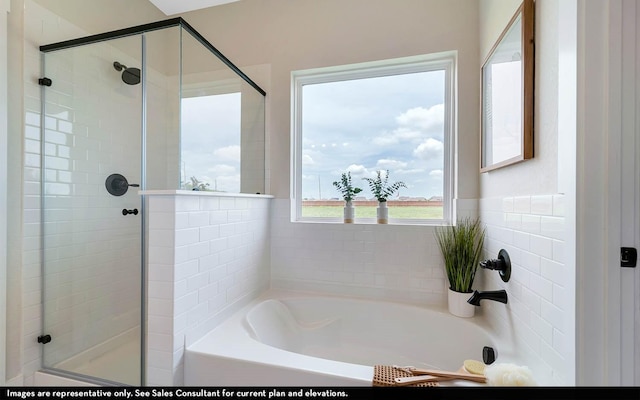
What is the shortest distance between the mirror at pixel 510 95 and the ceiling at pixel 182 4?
1.96m

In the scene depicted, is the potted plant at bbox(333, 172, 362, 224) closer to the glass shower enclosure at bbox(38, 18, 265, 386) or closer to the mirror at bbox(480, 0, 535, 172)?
the glass shower enclosure at bbox(38, 18, 265, 386)

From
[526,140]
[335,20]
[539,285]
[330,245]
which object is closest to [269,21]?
[335,20]

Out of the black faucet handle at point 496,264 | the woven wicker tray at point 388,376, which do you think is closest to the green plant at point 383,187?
the black faucet handle at point 496,264

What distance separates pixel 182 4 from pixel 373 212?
2.24 m

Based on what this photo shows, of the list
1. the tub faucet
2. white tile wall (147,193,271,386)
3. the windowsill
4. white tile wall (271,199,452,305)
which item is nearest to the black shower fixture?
white tile wall (147,193,271,386)

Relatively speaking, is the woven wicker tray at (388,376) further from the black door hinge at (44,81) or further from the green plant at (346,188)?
the black door hinge at (44,81)

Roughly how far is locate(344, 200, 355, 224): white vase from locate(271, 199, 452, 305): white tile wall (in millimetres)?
64

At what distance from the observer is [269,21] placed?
2.05m

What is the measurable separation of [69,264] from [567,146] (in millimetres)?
2427

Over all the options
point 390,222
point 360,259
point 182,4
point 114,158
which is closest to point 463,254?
point 390,222

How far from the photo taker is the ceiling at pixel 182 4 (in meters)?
2.13

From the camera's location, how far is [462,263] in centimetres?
156

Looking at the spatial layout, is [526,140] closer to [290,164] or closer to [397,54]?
[397,54]

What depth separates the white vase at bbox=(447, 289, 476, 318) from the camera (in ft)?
5.05
